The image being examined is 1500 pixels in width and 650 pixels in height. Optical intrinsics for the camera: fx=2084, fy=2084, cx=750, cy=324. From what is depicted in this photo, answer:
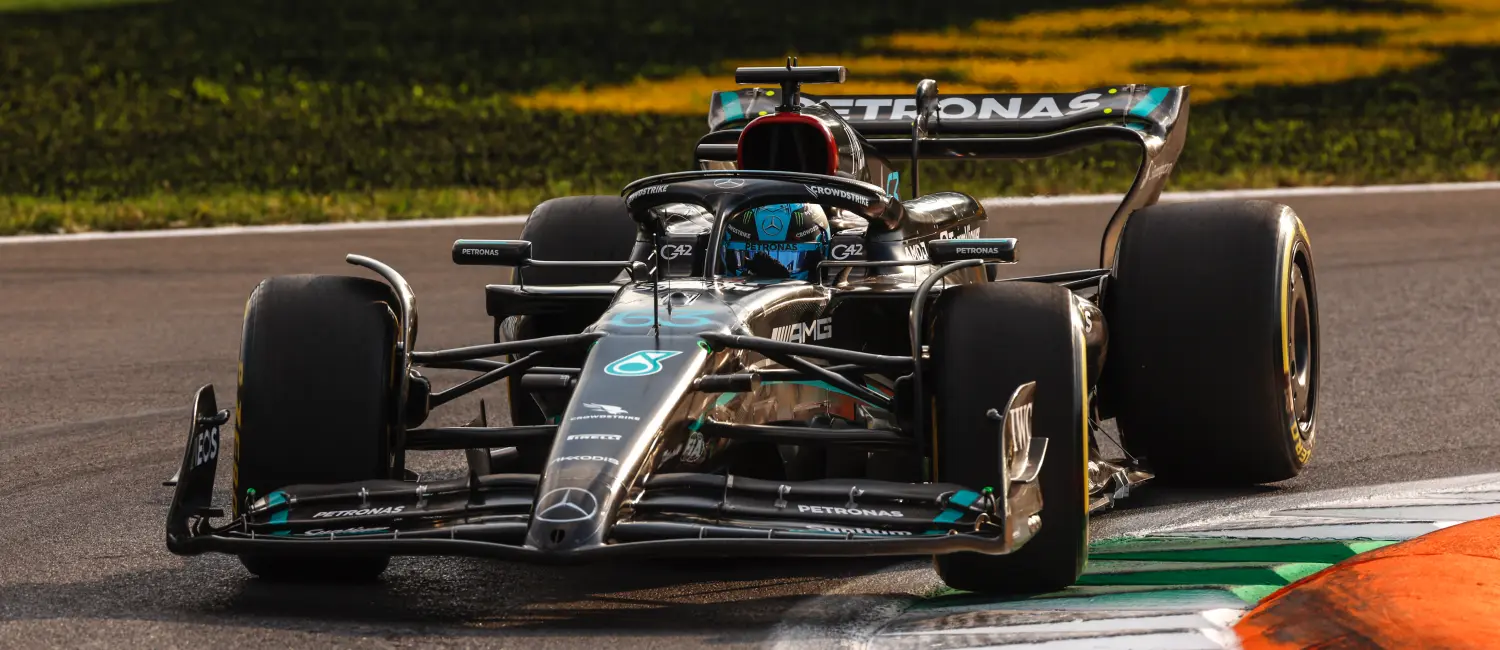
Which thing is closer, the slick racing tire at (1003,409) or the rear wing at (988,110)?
the slick racing tire at (1003,409)

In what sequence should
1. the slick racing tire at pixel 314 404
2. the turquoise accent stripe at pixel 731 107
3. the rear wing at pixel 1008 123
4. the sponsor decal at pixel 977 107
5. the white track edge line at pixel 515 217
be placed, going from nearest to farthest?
the slick racing tire at pixel 314 404
the rear wing at pixel 1008 123
the sponsor decal at pixel 977 107
the turquoise accent stripe at pixel 731 107
the white track edge line at pixel 515 217

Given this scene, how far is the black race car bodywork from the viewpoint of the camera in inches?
204

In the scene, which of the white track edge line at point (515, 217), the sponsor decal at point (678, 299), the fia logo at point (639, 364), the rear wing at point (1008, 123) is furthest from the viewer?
the white track edge line at point (515, 217)

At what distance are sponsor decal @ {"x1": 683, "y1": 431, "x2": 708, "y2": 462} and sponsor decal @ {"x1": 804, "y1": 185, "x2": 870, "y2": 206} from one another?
120 cm

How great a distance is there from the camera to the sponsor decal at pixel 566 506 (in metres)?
5.12

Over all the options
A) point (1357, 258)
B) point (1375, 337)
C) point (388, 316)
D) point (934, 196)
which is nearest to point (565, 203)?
point (934, 196)

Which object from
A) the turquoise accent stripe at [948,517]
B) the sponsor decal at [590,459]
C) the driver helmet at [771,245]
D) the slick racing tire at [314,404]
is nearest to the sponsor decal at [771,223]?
the driver helmet at [771,245]

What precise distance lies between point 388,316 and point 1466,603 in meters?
3.05

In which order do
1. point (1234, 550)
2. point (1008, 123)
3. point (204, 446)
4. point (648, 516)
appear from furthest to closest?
point (1008, 123) → point (1234, 550) → point (204, 446) → point (648, 516)

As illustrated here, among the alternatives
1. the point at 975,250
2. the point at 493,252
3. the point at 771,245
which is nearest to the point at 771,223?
the point at 771,245

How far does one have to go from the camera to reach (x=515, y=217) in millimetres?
15508

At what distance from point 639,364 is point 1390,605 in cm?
209

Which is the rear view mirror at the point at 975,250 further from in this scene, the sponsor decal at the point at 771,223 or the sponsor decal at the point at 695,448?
the sponsor decal at the point at 695,448

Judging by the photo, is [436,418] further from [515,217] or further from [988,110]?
[515,217]
